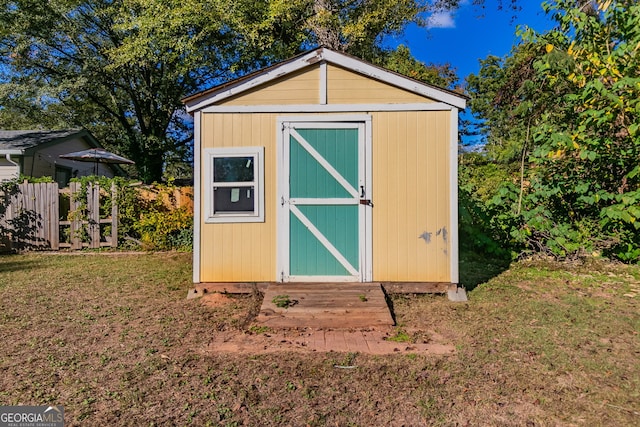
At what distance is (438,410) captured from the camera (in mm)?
2426

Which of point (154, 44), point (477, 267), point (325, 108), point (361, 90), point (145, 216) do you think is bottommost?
point (477, 267)

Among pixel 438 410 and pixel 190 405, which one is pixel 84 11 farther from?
pixel 438 410

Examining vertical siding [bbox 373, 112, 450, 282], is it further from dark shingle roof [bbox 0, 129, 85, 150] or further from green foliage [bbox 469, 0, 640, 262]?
dark shingle roof [bbox 0, 129, 85, 150]

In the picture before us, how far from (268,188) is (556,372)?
352 cm

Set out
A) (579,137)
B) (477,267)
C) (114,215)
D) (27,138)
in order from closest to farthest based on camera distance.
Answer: (579,137) → (477,267) → (114,215) → (27,138)

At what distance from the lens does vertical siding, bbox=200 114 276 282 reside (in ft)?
16.0

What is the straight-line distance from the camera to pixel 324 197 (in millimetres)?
4848

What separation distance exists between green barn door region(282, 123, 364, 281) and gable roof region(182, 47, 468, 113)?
678 mm

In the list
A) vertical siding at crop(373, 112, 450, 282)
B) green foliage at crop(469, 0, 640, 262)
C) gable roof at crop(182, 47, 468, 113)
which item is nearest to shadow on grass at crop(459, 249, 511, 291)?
green foliage at crop(469, 0, 640, 262)

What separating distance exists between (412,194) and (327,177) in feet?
3.63

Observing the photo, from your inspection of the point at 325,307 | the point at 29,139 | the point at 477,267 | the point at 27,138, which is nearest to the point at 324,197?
the point at 325,307

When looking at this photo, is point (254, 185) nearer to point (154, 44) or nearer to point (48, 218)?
point (48, 218)

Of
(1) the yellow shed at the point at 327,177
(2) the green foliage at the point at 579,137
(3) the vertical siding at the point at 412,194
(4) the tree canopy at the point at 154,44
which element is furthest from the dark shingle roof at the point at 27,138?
(2) the green foliage at the point at 579,137

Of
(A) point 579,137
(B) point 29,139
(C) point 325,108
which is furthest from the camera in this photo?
(B) point 29,139
